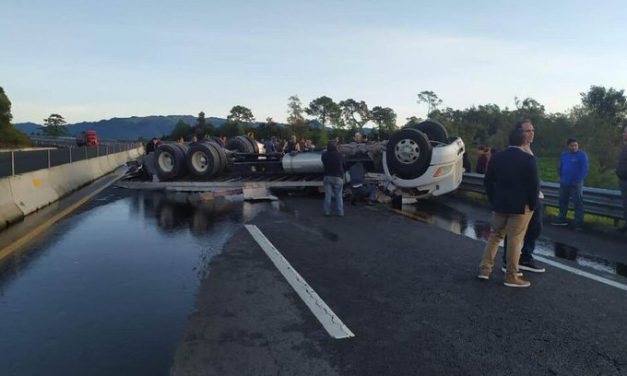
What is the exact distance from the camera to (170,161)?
13.7 meters

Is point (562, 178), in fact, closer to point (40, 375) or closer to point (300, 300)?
point (300, 300)

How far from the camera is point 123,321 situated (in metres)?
3.90

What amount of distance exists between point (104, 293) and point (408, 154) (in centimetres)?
746

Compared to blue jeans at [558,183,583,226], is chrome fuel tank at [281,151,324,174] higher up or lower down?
higher up

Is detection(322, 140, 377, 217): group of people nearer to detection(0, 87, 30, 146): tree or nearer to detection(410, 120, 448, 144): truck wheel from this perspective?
detection(410, 120, 448, 144): truck wheel

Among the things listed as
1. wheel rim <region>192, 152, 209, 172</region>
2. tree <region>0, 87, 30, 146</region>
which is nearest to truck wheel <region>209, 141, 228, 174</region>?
wheel rim <region>192, 152, 209, 172</region>

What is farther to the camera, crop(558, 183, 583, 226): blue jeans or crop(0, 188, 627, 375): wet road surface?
crop(558, 183, 583, 226): blue jeans

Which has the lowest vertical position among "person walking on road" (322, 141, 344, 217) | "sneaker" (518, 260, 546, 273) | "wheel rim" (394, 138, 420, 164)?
"sneaker" (518, 260, 546, 273)

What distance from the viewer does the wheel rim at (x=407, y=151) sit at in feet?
34.7

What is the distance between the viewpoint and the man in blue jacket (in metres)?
8.70

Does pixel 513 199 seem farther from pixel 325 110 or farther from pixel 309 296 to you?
pixel 325 110

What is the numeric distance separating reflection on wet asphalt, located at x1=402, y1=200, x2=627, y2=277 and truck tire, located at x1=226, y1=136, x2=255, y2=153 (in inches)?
310

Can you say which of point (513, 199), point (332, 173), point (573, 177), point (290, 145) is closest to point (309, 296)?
point (513, 199)

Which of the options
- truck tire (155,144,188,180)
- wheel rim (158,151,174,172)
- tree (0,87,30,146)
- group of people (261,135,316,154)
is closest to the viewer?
truck tire (155,144,188,180)
